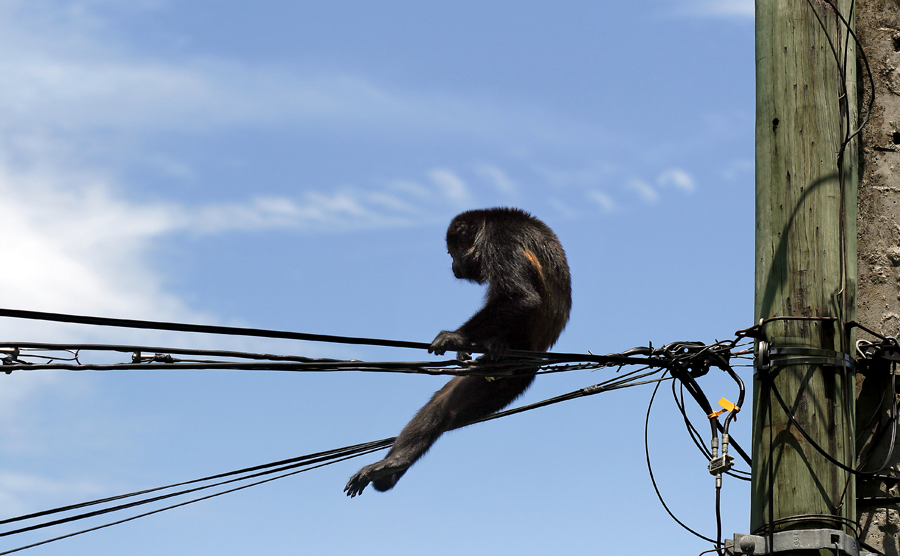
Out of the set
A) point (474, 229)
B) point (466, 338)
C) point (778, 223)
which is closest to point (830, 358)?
point (778, 223)

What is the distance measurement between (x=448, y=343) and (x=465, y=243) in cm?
212

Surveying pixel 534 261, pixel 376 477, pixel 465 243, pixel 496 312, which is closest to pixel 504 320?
pixel 496 312

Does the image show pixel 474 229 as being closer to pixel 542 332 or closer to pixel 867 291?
pixel 542 332

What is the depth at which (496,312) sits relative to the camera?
23.0 feet

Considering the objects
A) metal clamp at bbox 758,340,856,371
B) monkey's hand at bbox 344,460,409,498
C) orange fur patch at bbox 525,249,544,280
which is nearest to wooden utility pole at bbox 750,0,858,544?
metal clamp at bbox 758,340,856,371

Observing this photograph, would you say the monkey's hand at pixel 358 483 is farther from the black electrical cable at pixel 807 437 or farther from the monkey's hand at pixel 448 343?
the black electrical cable at pixel 807 437

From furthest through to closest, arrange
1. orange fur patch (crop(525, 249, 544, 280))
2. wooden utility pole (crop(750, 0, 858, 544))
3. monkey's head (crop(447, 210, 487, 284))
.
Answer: monkey's head (crop(447, 210, 487, 284)) → orange fur patch (crop(525, 249, 544, 280)) → wooden utility pole (crop(750, 0, 858, 544))

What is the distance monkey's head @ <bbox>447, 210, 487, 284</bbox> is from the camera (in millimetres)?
8047

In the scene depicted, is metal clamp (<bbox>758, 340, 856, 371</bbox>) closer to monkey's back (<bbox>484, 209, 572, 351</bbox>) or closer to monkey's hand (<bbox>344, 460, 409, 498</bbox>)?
monkey's back (<bbox>484, 209, 572, 351</bbox>)

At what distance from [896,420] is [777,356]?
1094 mm

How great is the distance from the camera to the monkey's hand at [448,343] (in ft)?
20.0

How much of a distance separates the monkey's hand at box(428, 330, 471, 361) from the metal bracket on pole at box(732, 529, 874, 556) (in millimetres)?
2171

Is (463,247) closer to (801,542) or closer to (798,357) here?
(798,357)

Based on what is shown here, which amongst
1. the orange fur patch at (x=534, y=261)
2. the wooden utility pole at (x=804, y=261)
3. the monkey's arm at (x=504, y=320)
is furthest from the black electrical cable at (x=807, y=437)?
the orange fur patch at (x=534, y=261)
